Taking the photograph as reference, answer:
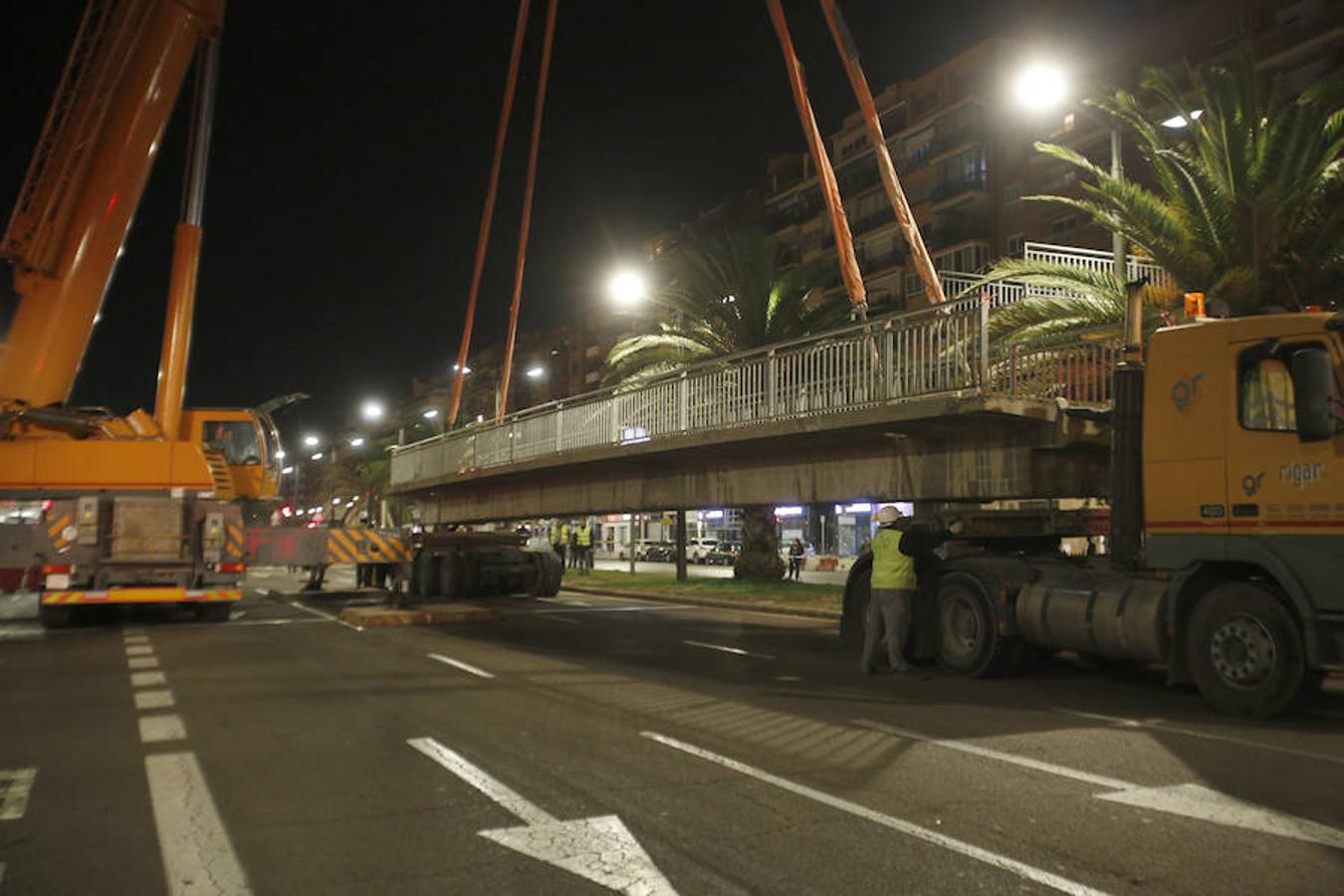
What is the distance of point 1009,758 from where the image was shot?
686 cm

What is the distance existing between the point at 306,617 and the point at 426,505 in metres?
10.9

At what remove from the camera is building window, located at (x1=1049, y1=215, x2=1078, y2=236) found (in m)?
46.8

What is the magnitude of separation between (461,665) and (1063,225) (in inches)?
1727

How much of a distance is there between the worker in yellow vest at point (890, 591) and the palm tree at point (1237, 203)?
6673 mm

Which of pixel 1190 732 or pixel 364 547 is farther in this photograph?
pixel 364 547

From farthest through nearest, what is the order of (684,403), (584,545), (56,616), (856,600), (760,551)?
1. (584,545)
2. (760,551)
3. (56,616)
4. (684,403)
5. (856,600)

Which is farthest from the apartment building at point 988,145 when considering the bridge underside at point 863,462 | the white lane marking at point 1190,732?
the white lane marking at point 1190,732

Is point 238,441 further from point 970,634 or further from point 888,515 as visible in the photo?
point 970,634

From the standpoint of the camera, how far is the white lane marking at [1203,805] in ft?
16.9

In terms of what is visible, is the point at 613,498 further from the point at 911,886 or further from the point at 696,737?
the point at 911,886

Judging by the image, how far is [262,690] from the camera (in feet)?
31.4

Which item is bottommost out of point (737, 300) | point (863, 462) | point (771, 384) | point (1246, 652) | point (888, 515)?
point (1246, 652)

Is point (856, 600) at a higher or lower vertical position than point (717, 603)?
higher

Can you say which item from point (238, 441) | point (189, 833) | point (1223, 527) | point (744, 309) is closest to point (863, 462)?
point (1223, 527)
